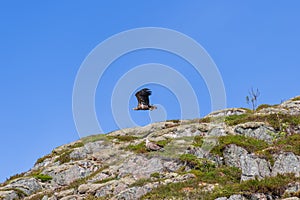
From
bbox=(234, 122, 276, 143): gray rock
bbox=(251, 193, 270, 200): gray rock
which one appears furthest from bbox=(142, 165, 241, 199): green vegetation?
bbox=(234, 122, 276, 143): gray rock

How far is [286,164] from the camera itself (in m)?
27.5

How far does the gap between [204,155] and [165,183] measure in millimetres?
6895

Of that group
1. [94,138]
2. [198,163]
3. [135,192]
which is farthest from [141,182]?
[94,138]

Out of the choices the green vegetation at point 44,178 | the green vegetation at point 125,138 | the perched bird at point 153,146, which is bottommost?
the green vegetation at point 44,178

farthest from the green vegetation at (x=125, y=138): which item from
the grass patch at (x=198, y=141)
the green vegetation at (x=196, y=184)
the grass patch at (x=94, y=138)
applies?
the green vegetation at (x=196, y=184)

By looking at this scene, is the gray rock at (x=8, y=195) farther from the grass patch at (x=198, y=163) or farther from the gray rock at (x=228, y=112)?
the gray rock at (x=228, y=112)

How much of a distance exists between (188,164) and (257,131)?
8908 mm

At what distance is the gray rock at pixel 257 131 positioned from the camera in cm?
3800

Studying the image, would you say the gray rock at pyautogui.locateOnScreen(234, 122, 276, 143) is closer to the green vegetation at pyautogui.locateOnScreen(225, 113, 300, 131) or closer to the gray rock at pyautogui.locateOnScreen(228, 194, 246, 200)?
the green vegetation at pyautogui.locateOnScreen(225, 113, 300, 131)

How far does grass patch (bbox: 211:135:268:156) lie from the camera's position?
34.3m

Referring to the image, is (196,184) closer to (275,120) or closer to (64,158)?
(275,120)

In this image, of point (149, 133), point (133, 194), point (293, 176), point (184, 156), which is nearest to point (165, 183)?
point (133, 194)

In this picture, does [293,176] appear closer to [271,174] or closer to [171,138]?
[271,174]

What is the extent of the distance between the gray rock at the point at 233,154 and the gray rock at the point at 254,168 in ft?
14.6
